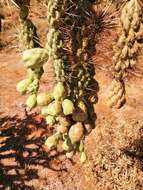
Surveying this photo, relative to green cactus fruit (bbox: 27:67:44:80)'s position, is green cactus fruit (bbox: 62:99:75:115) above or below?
below

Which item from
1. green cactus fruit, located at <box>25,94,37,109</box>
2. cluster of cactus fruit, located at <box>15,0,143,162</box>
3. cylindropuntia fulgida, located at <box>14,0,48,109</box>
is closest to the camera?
cluster of cactus fruit, located at <box>15,0,143,162</box>

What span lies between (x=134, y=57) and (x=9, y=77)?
649cm

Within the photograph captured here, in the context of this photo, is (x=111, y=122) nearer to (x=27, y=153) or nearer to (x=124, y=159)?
(x=124, y=159)

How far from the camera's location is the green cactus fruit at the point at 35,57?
223cm

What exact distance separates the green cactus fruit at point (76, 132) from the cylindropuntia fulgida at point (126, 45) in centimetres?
27

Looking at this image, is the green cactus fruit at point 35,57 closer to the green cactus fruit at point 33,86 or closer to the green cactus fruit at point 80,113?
the green cactus fruit at point 33,86

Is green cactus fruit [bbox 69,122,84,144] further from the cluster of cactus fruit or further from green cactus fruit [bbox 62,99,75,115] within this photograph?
green cactus fruit [bbox 62,99,75,115]

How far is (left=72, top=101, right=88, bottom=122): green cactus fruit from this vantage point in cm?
244

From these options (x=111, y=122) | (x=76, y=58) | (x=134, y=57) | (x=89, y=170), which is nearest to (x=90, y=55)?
(x=76, y=58)

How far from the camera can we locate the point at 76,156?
6816 millimetres

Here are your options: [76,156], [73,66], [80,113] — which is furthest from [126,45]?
[76,156]

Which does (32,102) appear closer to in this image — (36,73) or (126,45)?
(36,73)

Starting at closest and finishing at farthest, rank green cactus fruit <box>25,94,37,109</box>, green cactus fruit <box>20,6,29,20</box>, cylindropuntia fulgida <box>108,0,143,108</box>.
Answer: cylindropuntia fulgida <box>108,0,143,108</box> → green cactus fruit <box>20,6,29,20</box> → green cactus fruit <box>25,94,37,109</box>

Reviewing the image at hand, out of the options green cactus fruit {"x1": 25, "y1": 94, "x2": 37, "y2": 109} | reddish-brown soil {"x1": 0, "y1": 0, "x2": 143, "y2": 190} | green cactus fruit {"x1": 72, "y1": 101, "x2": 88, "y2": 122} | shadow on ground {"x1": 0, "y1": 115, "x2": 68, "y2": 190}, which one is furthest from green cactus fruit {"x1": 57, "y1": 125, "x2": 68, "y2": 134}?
shadow on ground {"x1": 0, "y1": 115, "x2": 68, "y2": 190}
